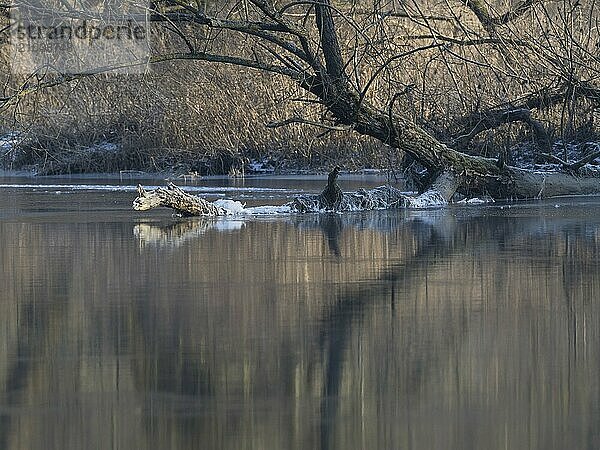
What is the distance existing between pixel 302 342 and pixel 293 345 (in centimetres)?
8

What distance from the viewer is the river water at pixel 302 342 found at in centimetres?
412

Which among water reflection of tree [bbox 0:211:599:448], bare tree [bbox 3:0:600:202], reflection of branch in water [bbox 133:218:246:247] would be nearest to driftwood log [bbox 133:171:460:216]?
bare tree [bbox 3:0:600:202]

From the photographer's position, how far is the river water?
4.12m

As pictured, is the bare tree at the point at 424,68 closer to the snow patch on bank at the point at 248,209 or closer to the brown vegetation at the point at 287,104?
the brown vegetation at the point at 287,104

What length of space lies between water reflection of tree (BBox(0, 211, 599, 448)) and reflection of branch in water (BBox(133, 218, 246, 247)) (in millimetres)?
1294

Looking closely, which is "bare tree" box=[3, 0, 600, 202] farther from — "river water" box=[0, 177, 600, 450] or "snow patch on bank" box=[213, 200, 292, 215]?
"river water" box=[0, 177, 600, 450]

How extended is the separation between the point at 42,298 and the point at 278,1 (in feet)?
33.3

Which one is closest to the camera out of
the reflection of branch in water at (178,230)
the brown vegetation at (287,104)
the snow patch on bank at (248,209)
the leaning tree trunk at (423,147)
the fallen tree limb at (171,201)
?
the reflection of branch in water at (178,230)

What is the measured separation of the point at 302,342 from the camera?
5.64 m

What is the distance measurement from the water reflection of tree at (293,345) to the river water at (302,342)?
13 mm

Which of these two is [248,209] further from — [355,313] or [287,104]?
[287,104]

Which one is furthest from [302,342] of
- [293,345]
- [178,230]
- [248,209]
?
[248,209]

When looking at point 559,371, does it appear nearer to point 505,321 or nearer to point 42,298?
point 505,321

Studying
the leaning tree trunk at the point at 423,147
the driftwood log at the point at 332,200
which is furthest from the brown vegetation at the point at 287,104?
the driftwood log at the point at 332,200
